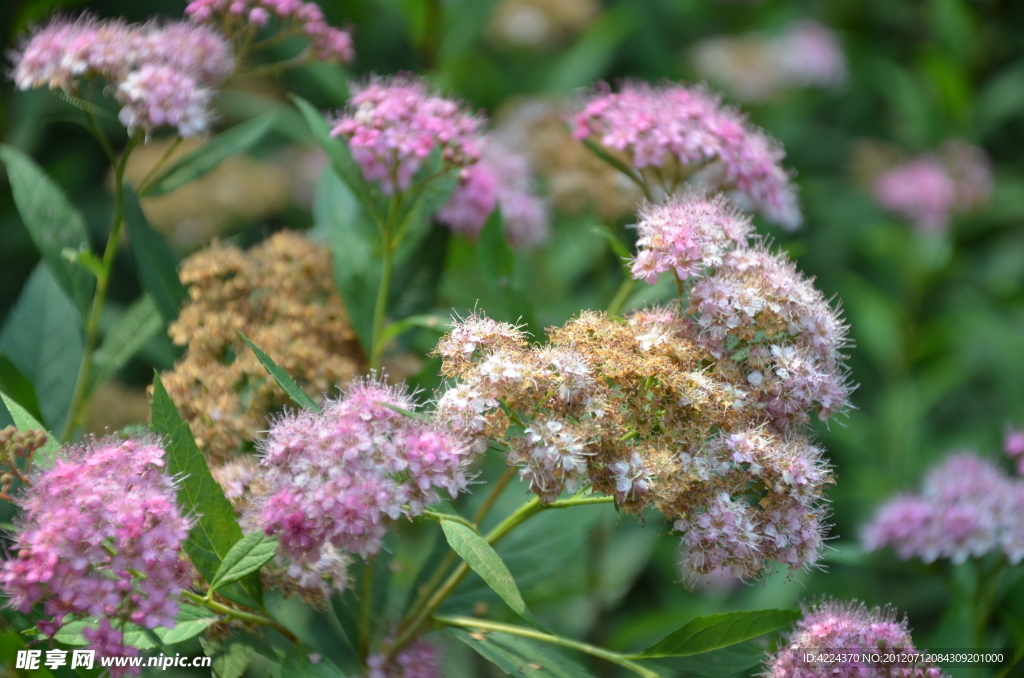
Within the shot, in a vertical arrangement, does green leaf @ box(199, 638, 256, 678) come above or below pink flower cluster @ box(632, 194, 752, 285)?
below

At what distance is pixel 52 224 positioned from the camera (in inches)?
62.8

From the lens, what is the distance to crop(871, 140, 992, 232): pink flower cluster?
3242mm

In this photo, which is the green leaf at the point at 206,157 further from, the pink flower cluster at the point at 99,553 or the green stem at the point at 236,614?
the green stem at the point at 236,614

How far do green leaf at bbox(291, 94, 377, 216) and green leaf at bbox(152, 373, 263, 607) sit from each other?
51 cm

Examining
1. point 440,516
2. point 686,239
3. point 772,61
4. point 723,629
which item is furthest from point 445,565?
point 772,61

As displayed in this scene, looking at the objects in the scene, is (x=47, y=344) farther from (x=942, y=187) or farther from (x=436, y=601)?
(x=942, y=187)

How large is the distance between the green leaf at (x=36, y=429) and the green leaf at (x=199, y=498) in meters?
0.16

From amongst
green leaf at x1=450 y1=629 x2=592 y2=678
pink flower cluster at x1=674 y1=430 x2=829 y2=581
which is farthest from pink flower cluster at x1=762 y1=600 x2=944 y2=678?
green leaf at x1=450 y1=629 x2=592 y2=678

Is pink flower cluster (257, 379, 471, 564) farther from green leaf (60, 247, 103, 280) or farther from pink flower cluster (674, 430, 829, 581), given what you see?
green leaf (60, 247, 103, 280)

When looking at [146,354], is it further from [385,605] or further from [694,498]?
[694,498]

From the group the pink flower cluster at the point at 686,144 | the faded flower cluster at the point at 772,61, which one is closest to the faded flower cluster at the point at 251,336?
the pink flower cluster at the point at 686,144

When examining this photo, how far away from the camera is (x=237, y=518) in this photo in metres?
1.28

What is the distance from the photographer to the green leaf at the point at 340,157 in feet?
5.00

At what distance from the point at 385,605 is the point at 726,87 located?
2726mm
